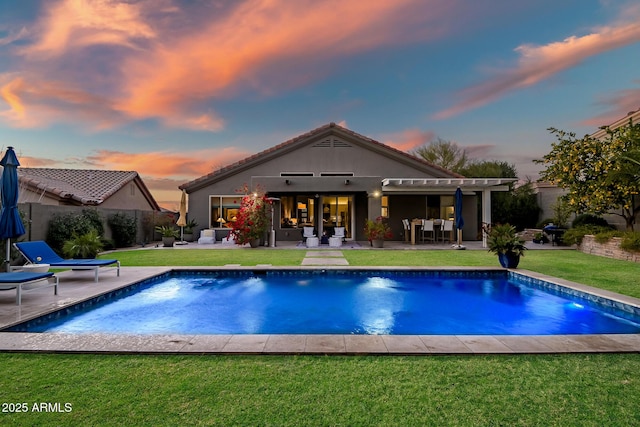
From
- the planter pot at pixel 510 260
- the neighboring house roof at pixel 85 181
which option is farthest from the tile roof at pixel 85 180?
the planter pot at pixel 510 260

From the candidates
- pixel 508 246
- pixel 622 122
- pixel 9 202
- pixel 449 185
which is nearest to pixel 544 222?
pixel 622 122

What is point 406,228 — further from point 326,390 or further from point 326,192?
point 326,390

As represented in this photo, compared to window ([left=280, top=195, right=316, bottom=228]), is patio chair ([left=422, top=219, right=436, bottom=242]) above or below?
below

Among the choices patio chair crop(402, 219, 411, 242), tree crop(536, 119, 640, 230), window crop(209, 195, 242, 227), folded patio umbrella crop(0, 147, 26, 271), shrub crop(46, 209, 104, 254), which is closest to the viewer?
folded patio umbrella crop(0, 147, 26, 271)

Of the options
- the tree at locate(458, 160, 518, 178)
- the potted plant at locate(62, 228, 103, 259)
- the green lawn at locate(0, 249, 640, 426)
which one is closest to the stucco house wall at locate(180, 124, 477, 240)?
the potted plant at locate(62, 228, 103, 259)

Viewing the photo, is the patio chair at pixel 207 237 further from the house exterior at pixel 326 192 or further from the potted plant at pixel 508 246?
the potted plant at pixel 508 246

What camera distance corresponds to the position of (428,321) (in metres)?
5.87

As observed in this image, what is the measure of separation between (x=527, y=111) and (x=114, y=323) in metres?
20.9

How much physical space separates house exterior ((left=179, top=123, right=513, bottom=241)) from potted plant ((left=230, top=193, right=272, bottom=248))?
291 cm

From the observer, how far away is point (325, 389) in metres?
2.78

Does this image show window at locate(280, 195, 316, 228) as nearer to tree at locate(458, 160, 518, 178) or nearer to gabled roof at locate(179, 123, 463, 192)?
gabled roof at locate(179, 123, 463, 192)

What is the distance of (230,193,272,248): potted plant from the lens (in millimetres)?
14953

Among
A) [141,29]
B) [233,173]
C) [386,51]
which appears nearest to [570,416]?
[141,29]

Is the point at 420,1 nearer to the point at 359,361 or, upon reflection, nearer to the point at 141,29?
the point at 141,29
